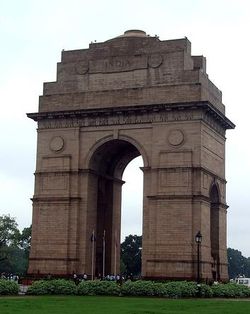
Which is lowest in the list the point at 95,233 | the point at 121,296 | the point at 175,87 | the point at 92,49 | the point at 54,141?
the point at 121,296

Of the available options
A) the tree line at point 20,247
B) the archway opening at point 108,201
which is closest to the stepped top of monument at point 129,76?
the archway opening at point 108,201

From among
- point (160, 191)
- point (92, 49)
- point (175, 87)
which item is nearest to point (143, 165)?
point (160, 191)

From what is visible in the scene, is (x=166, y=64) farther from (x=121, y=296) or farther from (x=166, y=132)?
(x=121, y=296)

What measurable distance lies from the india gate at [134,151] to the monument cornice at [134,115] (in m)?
0.07

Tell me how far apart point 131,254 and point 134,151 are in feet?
174

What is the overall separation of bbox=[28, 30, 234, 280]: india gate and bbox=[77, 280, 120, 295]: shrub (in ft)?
18.8

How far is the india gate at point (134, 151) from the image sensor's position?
4688 cm

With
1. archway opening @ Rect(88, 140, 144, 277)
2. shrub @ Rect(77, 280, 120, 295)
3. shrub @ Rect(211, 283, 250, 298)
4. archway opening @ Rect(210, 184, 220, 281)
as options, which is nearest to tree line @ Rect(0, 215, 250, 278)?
archway opening @ Rect(88, 140, 144, 277)

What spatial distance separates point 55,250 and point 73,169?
19.0 ft

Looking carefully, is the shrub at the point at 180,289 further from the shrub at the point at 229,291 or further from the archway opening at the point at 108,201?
the archway opening at the point at 108,201

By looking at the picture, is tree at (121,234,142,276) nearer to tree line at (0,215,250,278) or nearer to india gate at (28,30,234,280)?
tree line at (0,215,250,278)

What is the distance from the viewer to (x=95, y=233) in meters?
51.0

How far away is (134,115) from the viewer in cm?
4916

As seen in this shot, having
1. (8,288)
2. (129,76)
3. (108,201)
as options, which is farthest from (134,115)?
(8,288)
